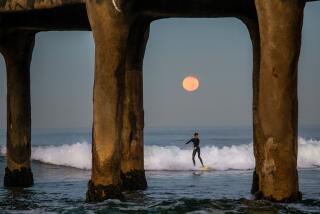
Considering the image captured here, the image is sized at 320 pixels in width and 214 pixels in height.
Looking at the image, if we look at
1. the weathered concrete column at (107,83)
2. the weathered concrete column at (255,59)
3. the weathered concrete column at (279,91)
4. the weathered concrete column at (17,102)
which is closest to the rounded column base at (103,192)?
the weathered concrete column at (107,83)

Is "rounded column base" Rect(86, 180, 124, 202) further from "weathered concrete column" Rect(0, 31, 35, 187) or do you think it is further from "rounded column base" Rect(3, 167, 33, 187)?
"rounded column base" Rect(3, 167, 33, 187)

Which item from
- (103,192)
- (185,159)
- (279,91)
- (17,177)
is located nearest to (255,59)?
(279,91)

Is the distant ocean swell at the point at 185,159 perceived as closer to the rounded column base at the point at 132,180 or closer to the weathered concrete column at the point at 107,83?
the rounded column base at the point at 132,180

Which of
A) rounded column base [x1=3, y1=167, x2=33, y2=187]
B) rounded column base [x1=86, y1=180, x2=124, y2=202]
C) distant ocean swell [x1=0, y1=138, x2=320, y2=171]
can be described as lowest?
rounded column base [x1=86, y1=180, x2=124, y2=202]

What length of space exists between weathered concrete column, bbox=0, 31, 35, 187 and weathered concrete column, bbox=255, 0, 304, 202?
24.8 ft

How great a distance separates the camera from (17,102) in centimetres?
1627

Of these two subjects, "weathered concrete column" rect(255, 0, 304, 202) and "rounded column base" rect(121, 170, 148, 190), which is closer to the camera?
"weathered concrete column" rect(255, 0, 304, 202)

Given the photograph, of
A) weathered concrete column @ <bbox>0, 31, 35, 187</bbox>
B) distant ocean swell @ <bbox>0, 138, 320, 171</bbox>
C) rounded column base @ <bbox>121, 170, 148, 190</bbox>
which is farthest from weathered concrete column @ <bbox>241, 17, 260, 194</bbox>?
distant ocean swell @ <bbox>0, 138, 320, 171</bbox>

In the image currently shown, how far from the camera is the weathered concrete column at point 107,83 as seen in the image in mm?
11656

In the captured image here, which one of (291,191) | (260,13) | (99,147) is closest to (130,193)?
(99,147)

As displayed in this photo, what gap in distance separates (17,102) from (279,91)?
312 inches

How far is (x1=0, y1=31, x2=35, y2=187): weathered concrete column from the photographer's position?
16281 mm

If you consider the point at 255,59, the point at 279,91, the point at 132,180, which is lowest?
the point at 132,180

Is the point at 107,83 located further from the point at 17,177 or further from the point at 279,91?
the point at 17,177
